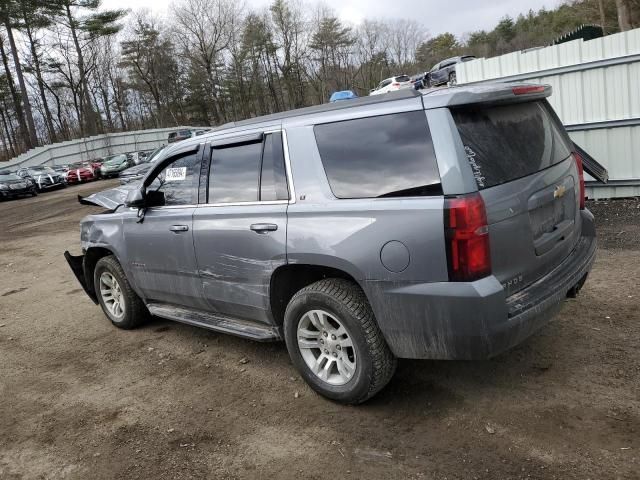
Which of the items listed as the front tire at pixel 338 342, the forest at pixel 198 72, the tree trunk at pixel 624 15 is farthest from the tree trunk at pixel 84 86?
the front tire at pixel 338 342

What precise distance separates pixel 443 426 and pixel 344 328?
2.71 ft

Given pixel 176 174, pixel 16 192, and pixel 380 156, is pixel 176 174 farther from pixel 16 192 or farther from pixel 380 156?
pixel 16 192

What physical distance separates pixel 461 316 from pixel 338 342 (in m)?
0.91

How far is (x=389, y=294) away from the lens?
3.12 m

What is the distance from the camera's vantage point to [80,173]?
3322 centimetres

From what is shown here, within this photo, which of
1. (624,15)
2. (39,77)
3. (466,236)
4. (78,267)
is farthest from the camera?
(39,77)

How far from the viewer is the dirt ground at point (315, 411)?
297 cm

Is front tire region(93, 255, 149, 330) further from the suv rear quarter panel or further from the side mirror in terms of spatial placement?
the suv rear quarter panel

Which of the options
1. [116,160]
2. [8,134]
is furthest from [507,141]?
[8,134]

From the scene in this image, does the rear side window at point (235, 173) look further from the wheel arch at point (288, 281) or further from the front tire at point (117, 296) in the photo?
the front tire at point (117, 296)

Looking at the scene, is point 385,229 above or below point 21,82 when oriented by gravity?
below

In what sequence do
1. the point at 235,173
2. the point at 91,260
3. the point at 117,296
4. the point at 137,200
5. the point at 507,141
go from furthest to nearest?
the point at 91,260 → the point at 117,296 → the point at 137,200 → the point at 235,173 → the point at 507,141

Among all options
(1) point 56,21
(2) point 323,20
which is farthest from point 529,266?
(2) point 323,20

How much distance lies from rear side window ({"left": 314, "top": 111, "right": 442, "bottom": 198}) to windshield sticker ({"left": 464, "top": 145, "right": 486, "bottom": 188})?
0.61 ft
